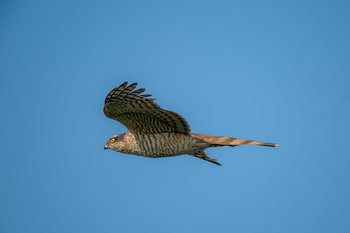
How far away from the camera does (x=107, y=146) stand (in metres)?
10.4

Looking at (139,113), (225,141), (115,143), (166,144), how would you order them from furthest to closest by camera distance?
1. (115,143)
2. (166,144)
3. (225,141)
4. (139,113)

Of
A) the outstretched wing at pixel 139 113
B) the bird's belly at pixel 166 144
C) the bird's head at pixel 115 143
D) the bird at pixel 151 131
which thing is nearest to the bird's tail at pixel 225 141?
the bird at pixel 151 131

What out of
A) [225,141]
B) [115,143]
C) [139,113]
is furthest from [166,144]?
[115,143]

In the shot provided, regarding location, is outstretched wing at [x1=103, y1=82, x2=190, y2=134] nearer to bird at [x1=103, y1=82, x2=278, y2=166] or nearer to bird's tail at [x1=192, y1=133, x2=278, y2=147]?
bird at [x1=103, y1=82, x2=278, y2=166]

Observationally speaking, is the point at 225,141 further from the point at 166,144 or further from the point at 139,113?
the point at 139,113

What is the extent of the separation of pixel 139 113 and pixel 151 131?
571mm

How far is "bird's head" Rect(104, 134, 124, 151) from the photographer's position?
10106 millimetres

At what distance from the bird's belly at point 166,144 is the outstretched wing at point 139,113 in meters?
0.10

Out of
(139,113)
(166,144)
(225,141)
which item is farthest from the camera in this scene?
(166,144)

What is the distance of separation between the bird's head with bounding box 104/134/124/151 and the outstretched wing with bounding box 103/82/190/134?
1.47 feet

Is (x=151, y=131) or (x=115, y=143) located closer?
(x=151, y=131)

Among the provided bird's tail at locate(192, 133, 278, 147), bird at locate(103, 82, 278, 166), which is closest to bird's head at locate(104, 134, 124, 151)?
bird at locate(103, 82, 278, 166)

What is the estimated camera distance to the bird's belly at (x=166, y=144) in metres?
9.49

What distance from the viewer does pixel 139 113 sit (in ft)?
29.9
